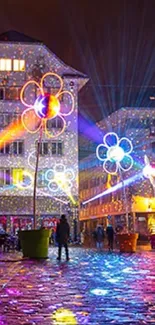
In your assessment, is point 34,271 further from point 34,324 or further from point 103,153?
point 103,153

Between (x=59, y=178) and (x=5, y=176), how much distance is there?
13.7ft

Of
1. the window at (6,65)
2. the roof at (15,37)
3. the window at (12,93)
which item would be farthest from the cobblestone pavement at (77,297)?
the roof at (15,37)

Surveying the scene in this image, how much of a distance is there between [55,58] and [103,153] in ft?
35.4

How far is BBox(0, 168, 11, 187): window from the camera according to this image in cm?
4394

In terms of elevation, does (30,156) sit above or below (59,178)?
above

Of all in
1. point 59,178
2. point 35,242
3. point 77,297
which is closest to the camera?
point 77,297

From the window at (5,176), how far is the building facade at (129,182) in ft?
29.7

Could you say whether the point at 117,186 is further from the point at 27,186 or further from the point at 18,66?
the point at 18,66

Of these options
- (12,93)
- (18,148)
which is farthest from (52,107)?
(12,93)

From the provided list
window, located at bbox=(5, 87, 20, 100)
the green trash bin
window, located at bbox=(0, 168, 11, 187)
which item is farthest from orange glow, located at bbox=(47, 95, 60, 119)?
window, located at bbox=(5, 87, 20, 100)

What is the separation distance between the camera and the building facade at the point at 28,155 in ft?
145

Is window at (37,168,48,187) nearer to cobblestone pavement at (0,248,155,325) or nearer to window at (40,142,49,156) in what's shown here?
window at (40,142,49,156)

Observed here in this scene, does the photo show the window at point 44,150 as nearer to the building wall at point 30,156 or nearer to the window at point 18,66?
the building wall at point 30,156

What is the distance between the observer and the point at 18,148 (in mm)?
44750
